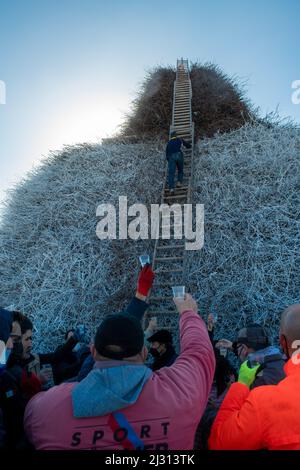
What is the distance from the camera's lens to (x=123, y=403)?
173 cm

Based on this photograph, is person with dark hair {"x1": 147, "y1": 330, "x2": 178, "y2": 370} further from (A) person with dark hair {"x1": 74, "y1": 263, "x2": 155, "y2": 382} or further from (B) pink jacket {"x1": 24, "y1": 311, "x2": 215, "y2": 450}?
(B) pink jacket {"x1": 24, "y1": 311, "x2": 215, "y2": 450}

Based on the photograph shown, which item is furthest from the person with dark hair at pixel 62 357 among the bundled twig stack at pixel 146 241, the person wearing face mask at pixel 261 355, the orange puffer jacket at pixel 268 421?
the orange puffer jacket at pixel 268 421

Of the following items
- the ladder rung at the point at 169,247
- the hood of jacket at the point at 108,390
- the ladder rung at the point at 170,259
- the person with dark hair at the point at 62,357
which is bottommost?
the person with dark hair at the point at 62,357

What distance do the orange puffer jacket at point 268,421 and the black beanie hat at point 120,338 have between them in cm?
65

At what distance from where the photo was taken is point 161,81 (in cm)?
1316

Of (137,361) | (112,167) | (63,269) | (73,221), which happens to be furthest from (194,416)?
(112,167)

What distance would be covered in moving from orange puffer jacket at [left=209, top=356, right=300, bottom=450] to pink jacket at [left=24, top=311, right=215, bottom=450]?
212mm

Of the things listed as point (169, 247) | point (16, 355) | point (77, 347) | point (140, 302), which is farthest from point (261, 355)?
point (169, 247)

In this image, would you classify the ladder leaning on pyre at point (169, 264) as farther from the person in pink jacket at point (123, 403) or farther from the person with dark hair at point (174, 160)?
the person in pink jacket at point (123, 403)

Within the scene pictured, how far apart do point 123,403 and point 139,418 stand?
0.12 m

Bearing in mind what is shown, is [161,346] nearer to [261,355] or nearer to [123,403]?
[261,355]

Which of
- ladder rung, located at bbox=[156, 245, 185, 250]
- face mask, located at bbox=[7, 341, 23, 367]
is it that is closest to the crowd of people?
face mask, located at bbox=[7, 341, 23, 367]

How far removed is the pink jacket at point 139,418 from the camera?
1.74m
